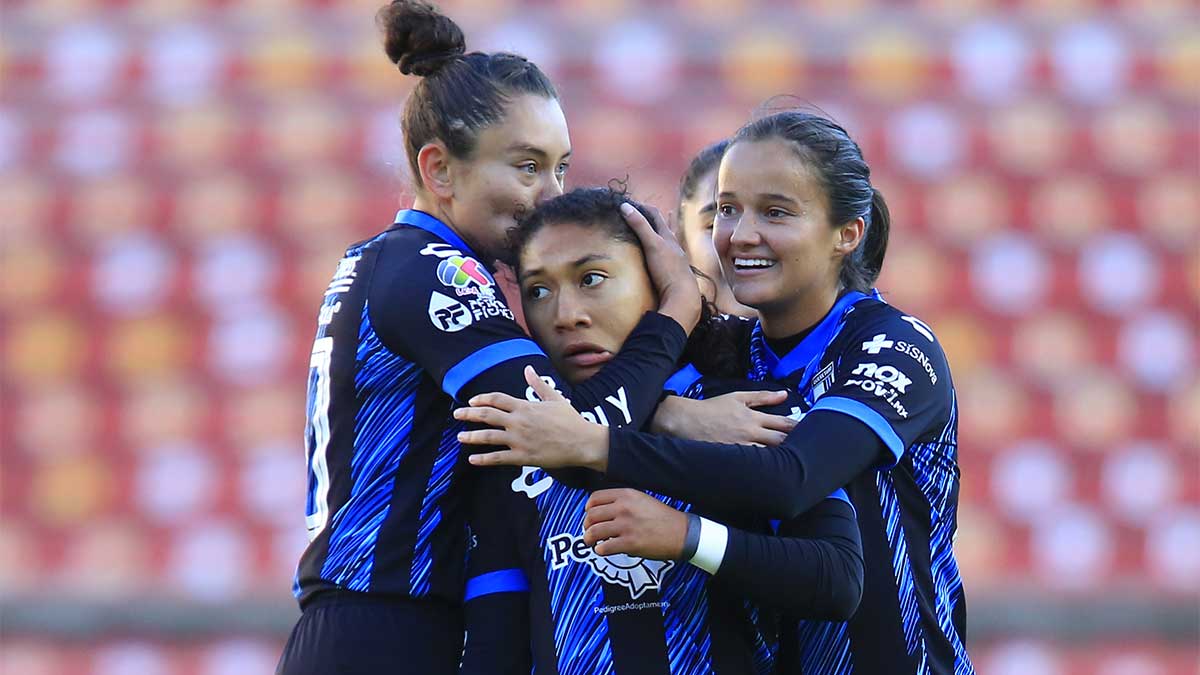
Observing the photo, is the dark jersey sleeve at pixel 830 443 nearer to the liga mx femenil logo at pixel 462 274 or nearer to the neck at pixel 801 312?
the neck at pixel 801 312

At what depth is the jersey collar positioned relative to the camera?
258cm

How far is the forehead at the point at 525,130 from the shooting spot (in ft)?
8.73

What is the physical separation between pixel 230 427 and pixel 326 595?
348cm

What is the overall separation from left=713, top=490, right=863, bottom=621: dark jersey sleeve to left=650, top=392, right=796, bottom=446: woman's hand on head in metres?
0.15

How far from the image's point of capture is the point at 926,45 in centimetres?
635

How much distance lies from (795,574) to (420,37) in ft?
3.90

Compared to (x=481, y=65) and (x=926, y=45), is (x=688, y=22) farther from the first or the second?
(x=481, y=65)

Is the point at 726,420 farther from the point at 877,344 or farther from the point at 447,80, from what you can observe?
the point at 447,80

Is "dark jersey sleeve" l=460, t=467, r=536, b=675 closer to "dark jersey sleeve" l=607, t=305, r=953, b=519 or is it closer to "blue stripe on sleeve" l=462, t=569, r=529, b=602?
"blue stripe on sleeve" l=462, t=569, r=529, b=602

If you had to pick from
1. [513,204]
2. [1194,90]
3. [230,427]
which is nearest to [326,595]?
[513,204]

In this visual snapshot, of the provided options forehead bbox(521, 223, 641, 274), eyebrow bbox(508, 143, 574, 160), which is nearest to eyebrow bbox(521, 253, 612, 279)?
forehead bbox(521, 223, 641, 274)

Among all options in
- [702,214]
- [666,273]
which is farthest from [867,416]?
[702,214]

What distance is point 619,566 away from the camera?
7.22ft

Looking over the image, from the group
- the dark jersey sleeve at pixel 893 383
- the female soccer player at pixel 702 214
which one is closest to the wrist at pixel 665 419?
the dark jersey sleeve at pixel 893 383
